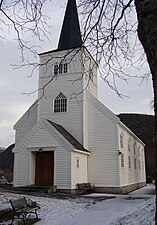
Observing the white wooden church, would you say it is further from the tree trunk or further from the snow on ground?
the tree trunk

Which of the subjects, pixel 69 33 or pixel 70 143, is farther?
pixel 69 33

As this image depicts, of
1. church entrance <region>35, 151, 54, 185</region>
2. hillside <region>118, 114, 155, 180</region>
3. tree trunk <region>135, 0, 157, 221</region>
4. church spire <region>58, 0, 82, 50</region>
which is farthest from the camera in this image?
hillside <region>118, 114, 155, 180</region>

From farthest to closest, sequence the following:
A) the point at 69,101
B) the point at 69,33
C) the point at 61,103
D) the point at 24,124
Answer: the point at 69,33, the point at 24,124, the point at 61,103, the point at 69,101

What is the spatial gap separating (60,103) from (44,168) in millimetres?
5720

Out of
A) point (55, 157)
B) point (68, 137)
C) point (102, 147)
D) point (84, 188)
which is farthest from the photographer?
point (102, 147)

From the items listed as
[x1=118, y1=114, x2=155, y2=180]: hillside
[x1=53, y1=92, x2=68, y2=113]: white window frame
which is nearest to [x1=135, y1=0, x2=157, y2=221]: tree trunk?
[x1=53, y1=92, x2=68, y2=113]: white window frame

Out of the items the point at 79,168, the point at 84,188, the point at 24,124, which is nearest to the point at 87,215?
the point at 84,188

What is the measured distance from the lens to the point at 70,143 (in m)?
20.5

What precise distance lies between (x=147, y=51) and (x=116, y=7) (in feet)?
10.5

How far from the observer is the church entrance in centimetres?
2191

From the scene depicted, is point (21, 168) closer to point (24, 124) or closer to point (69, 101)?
point (24, 124)

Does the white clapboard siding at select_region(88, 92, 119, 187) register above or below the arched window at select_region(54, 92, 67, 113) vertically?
below

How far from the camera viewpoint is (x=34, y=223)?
967cm

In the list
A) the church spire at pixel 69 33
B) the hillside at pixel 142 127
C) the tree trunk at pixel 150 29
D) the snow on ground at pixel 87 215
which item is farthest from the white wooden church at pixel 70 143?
the hillside at pixel 142 127
